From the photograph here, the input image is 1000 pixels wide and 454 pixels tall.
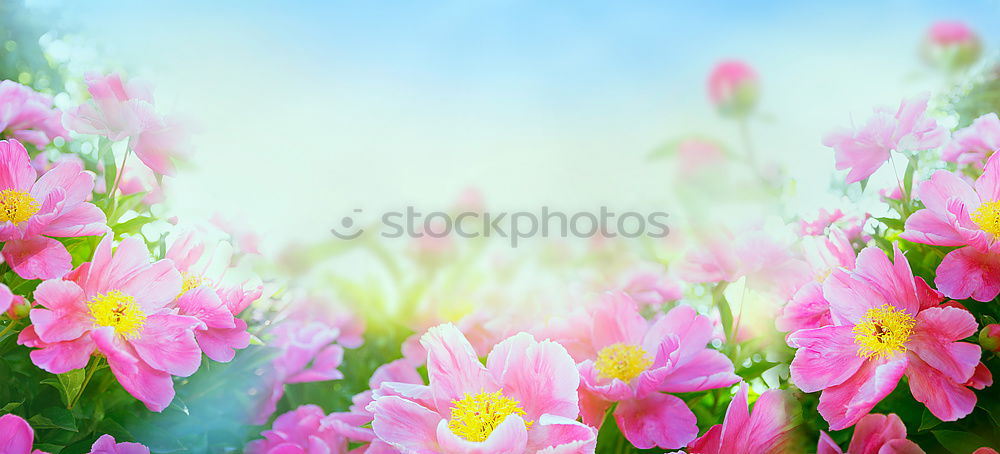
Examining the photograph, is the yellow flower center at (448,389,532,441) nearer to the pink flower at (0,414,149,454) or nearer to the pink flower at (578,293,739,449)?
the pink flower at (578,293,739,449)

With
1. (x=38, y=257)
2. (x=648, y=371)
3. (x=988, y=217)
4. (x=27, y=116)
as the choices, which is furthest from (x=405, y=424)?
(x=27, y=116)

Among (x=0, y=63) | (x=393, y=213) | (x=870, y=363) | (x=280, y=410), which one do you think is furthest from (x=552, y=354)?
(x=0, y=63)

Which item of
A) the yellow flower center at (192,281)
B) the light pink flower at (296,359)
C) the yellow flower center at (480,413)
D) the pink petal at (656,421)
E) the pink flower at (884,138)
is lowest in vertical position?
the light pink flower at (296,359)

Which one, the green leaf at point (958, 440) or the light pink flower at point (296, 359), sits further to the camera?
the light pink flower at point (296, 359)

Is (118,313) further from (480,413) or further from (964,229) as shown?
(964,229)

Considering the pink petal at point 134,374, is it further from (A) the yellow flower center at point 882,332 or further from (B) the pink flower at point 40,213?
(A) the yellow flower center at point 882,332

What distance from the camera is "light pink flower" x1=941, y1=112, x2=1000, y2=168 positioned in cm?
59

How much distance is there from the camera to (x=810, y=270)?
1.72 ft

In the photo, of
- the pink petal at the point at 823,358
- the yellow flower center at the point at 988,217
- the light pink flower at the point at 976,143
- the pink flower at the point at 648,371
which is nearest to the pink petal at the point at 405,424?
the pink flower at the point at 648,371

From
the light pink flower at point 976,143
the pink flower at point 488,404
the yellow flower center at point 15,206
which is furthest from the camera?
the light pink flower at point 976,143

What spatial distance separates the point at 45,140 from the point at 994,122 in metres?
0.81

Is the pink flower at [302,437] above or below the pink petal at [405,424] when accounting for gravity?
below

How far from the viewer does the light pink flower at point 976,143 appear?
1.93 ft

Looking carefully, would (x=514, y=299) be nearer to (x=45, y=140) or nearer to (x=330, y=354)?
(x=330, y=354)
